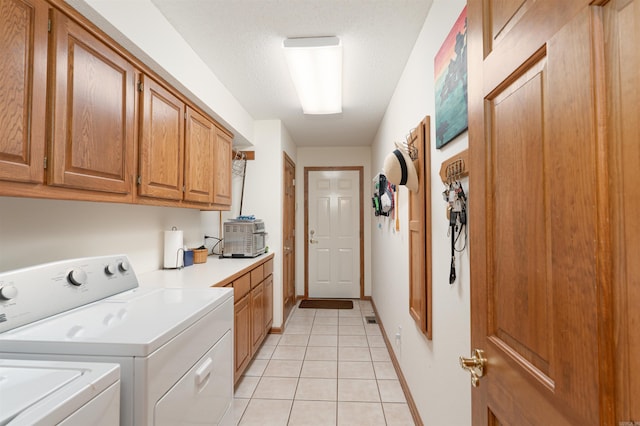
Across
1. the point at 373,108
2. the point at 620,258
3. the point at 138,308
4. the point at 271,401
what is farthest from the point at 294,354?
the point at 620,258

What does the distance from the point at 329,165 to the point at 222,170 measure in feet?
7.55

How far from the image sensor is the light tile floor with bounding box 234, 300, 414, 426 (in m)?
1.94

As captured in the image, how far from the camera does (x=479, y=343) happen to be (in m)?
0.82

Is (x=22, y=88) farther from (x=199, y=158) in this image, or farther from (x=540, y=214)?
(x=540, y=214)

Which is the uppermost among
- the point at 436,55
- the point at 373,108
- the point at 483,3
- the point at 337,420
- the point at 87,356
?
the point at 373,108

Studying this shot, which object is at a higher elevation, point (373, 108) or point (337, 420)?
point (373, 108)

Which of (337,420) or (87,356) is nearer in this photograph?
(87,356)

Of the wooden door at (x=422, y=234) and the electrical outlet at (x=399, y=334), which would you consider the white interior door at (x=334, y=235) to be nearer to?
the electrical outlet at (x=399, y=334)

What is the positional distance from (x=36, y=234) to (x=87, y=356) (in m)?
0.80

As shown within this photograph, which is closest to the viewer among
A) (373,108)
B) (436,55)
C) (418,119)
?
(436,55)

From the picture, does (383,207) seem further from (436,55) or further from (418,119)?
(436,55)

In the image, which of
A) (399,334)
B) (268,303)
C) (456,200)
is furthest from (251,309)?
(456,200)

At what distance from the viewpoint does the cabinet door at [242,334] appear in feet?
6.97

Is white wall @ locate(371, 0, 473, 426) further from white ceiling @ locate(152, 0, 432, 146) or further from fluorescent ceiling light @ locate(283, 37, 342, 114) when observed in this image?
fluorescent ceiling light @ locate(283, 37, 342, 114)
